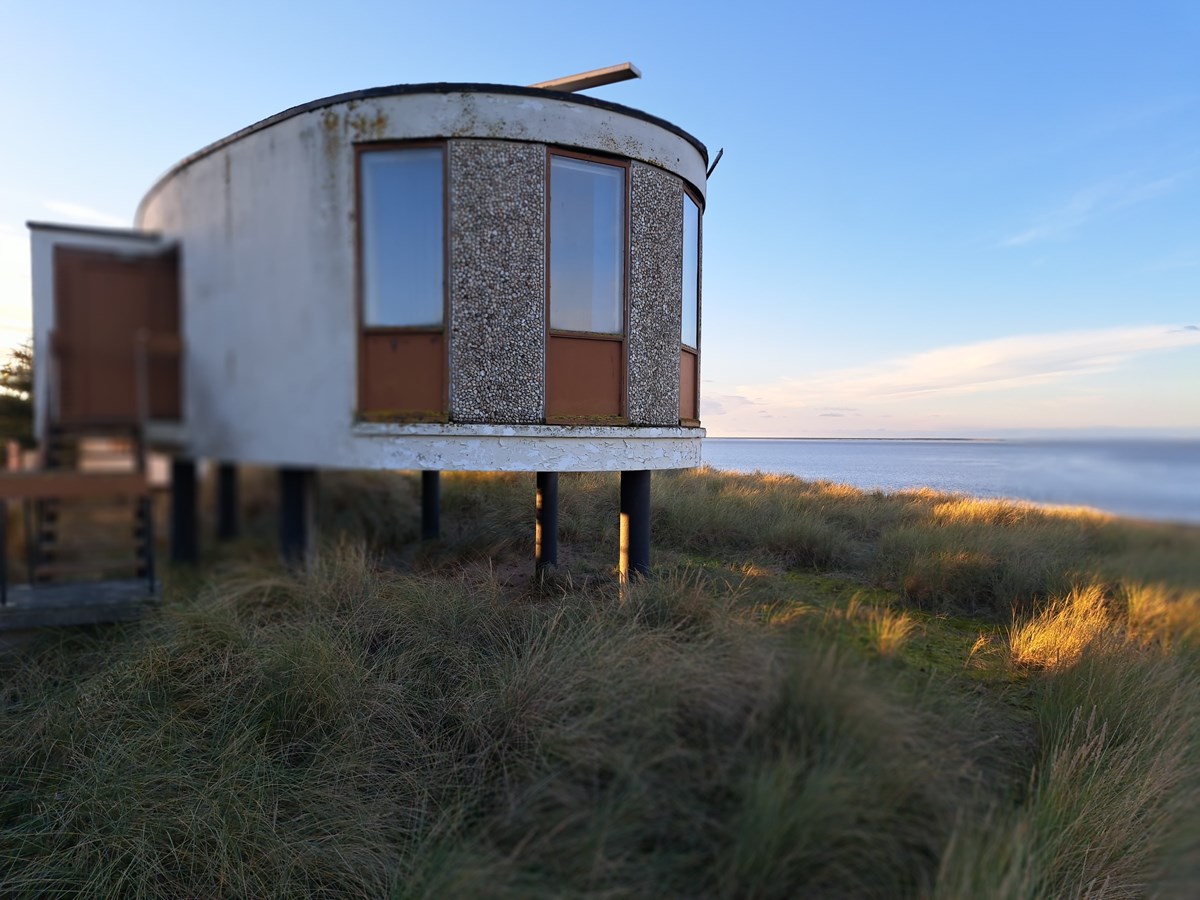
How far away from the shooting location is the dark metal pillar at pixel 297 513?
504cm

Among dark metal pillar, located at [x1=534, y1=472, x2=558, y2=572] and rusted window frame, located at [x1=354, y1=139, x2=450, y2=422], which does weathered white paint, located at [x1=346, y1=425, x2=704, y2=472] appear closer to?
rusted window frame, located at [x1=354, y1=139, x2=450, y2=422]

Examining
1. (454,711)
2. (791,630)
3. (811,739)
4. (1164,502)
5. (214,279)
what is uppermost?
(214,279)

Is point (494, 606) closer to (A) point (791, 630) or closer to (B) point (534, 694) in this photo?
(B) point (534, 694)

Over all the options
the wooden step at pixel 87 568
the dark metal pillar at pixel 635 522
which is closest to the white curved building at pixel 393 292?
the dark metal pillar at pixel 635 522

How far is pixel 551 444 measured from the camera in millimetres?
5719

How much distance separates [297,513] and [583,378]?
269cm

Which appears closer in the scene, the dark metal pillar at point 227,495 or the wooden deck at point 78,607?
the dark metal pillar at point 227,495

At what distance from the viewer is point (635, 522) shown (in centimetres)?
710

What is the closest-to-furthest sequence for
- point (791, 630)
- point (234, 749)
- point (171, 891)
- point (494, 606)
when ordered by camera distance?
point (791, 630), point (171, 891), point (234, 749), point (494, 606)

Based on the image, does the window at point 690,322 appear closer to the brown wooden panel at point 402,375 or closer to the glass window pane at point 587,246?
the glass window pane at point 587,246

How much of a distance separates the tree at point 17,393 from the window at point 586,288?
4.12m

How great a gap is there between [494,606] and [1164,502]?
15.0 ft

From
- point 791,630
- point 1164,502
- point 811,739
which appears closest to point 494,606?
point 791,630

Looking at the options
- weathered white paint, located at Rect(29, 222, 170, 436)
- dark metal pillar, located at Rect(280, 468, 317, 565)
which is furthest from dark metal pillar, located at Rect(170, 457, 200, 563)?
weathered white paint, located at Rect(29, 222, 170, 436)
